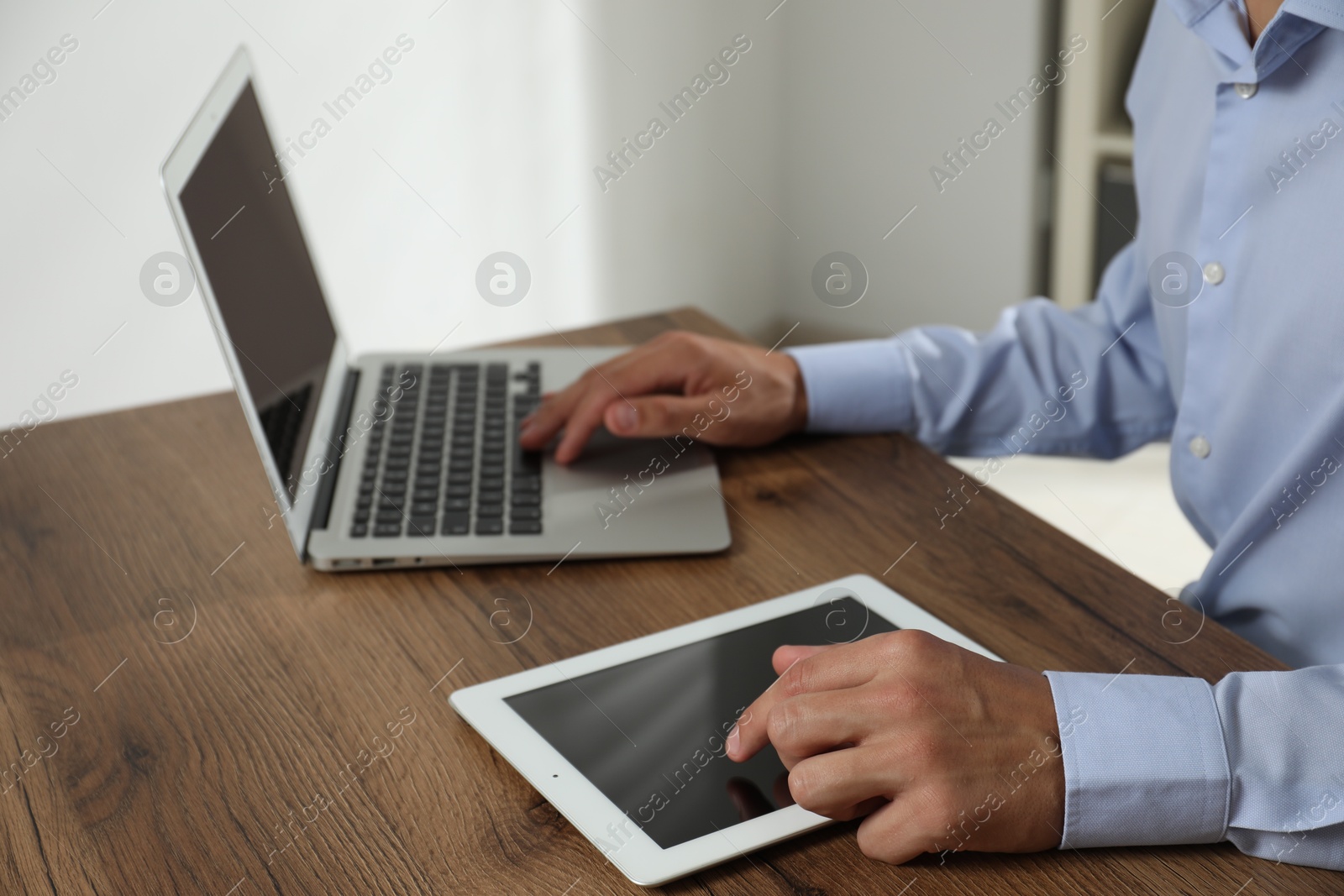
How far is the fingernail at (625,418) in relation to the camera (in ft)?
3.16

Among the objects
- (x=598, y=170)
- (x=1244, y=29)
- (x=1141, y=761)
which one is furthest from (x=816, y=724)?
(x=598, y=170)

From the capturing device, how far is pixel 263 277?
0.92m

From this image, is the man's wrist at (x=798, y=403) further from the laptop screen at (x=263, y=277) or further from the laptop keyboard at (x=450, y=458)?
the laptop screen at (x=263, y=277)

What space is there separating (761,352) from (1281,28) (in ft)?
1.57

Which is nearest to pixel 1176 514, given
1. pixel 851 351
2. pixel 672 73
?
pixel 672 73

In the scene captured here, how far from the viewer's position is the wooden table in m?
0.58

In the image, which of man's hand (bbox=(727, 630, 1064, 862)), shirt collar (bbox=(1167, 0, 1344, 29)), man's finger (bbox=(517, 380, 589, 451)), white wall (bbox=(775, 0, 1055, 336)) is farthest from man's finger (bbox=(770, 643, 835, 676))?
white wall (bbox=(775, 0, 1055, 336))

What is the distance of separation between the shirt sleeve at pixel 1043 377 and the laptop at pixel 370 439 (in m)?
0.24

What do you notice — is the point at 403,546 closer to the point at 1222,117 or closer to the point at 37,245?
the point at 1222,117

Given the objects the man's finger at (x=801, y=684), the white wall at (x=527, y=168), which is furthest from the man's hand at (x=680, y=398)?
the white wall at (x=527, y=168)

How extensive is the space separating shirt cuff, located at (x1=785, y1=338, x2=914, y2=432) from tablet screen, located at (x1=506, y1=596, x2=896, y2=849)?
0.29m

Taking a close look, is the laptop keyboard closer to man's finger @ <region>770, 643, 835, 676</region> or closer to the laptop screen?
the laptop screen

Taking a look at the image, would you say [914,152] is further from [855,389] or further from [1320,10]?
[1320,10]

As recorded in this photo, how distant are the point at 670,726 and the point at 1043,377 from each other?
618 millimetres
